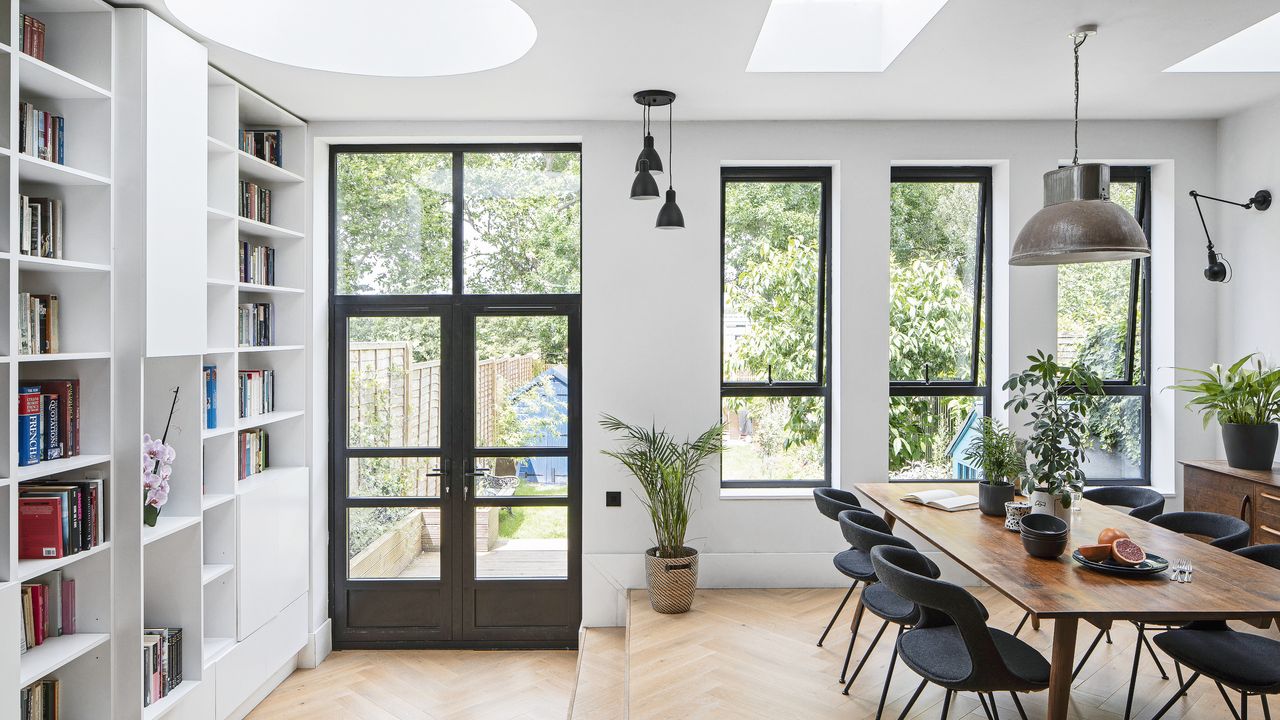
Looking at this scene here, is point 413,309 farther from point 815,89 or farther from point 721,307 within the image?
point 815,89

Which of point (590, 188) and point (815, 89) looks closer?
point (815, 89)

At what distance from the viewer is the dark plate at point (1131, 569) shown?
8.48 ft

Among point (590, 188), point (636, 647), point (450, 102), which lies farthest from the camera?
point (590, 188)

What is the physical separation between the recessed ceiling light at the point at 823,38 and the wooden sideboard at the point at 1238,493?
2.94 metres

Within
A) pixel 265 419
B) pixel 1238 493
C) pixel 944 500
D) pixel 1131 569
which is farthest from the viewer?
pixel 265 419

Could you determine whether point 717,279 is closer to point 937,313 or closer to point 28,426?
Result: point 937,313

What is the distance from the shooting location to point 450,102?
4.30 meters

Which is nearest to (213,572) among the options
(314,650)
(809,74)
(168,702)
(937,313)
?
(168,702)

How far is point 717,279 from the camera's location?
4766 millimetres

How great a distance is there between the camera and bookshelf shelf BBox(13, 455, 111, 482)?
2588 millimetres

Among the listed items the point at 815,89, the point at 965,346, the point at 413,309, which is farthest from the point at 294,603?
the point at 965,346

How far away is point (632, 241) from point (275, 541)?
2.80 meters

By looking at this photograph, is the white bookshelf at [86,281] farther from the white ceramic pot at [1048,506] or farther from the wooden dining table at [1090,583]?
the white ceramic pot at [1048,506]

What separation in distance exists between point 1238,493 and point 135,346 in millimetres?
5466
